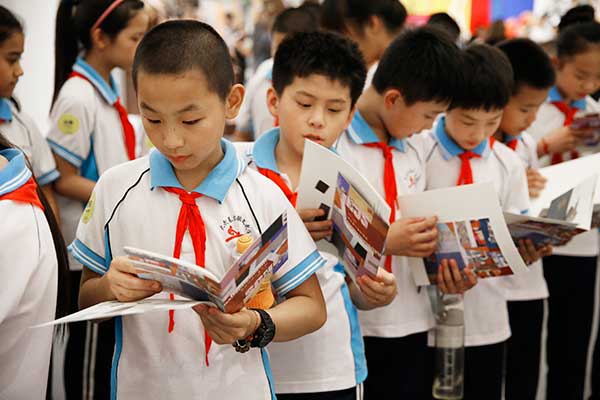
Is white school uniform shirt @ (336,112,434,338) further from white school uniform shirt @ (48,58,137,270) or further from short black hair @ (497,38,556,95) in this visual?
white school uniform shirt @ (48,58,137,270)

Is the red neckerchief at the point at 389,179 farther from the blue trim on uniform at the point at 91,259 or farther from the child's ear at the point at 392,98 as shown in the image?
the blue trim on uniform at the point at 91,259

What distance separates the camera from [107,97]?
108 inches

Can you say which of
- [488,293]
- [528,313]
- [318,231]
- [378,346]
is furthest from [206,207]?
[528,313]

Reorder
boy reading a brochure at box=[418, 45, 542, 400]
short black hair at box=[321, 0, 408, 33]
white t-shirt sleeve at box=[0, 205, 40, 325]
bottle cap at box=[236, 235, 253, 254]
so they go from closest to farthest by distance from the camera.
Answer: white t-shirt sleeve at box=[0, 205, 40, 325], bottle cap at box=[236, 235, 253, 254], boy reading a brochure at box=[418, 45, 542, 400], short black hair at box=[321, 0, 408, 33]

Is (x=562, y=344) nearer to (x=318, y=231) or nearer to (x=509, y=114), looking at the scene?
(x=509, y=114)

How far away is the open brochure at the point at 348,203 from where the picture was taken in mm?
1663

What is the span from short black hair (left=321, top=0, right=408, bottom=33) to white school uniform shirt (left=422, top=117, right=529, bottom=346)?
784mm

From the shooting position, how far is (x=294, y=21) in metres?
3.70

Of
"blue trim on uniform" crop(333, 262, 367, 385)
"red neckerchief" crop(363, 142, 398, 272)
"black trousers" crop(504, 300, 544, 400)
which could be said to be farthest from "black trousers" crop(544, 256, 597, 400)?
"blue trim on uniform" crop(333, 262, 367, 385)

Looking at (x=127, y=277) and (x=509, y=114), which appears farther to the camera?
(x=509, y=114)

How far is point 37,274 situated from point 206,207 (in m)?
0.34

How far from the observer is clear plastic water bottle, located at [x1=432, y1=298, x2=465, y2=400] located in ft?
7.80

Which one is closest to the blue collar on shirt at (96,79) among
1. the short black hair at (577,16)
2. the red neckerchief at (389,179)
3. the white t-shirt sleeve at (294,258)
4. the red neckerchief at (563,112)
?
the red neckerchief at (389,179)

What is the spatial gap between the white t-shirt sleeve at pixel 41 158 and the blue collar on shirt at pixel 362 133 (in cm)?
102
